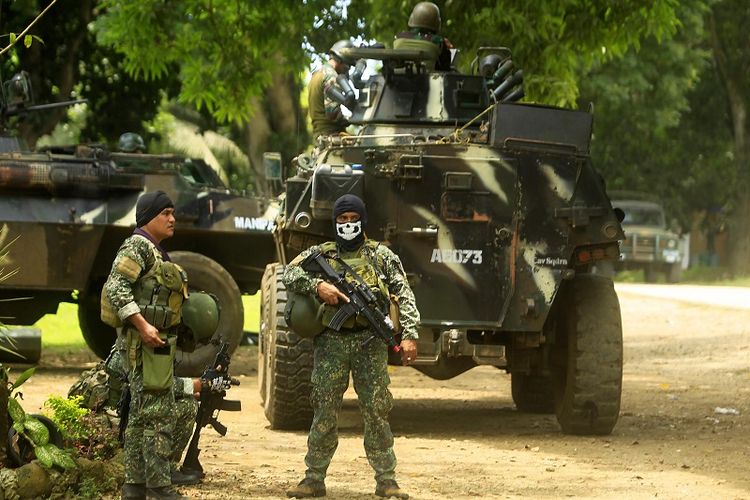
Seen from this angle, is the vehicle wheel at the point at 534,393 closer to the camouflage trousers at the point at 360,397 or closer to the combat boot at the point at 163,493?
the camouflage trousers at the point at 360,397

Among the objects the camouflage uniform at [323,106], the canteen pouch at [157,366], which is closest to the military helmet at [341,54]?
the camouflage uniform at [323,106]

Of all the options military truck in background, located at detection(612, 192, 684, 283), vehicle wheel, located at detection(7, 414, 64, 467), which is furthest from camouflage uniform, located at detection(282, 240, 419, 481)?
military truck in background, located at detection(612, 192, 684, 283)

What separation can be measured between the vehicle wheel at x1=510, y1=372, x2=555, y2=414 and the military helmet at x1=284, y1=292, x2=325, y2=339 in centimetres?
475

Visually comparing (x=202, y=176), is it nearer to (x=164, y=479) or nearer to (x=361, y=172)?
(x=361, y=172)

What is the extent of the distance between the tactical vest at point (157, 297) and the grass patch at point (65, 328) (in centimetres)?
1077

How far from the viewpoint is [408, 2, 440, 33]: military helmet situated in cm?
1263

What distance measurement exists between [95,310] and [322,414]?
8452mm

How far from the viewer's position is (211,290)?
14789 mm

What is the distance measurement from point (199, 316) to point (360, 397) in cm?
99

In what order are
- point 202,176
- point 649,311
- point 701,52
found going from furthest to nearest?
point 701,52, point 649,311, point 202,176

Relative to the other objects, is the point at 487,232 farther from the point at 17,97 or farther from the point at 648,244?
the point at 648,244

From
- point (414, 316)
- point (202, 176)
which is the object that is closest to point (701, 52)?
point (202, 176)

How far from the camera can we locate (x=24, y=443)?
304 inches

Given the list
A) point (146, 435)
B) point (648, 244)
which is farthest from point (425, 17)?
point (648, 244)
